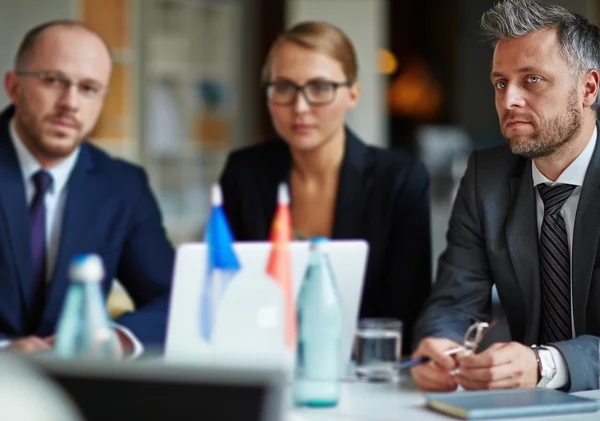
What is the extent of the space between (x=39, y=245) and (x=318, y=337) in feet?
3.44

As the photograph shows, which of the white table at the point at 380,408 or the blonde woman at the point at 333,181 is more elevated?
the blonde woman at the point at 333,181

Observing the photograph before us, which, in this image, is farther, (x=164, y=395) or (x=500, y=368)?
(x=500, y=368)

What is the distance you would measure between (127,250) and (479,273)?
3.32 ft

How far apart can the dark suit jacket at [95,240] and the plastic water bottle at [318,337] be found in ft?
1.93

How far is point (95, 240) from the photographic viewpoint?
7.79ft

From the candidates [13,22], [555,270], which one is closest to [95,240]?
[555,270]

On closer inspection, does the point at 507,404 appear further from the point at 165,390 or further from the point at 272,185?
the point at 272,185

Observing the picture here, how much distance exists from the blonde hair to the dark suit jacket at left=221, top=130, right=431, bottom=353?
222mm

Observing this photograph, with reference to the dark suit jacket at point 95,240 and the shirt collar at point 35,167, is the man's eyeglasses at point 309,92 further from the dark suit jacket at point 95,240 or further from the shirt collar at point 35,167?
the shirt collar at point 35,167

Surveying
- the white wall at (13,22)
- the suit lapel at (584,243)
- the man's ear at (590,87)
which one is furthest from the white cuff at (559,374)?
the white wall at (13,22)

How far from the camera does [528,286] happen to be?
1909 mm

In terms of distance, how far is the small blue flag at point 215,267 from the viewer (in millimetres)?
1640

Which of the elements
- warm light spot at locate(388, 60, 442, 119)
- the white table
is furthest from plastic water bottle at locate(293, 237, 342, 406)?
warm light spot at locate(388, 60, 442, 119)

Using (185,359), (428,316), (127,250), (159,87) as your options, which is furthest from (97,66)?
(159,87)
